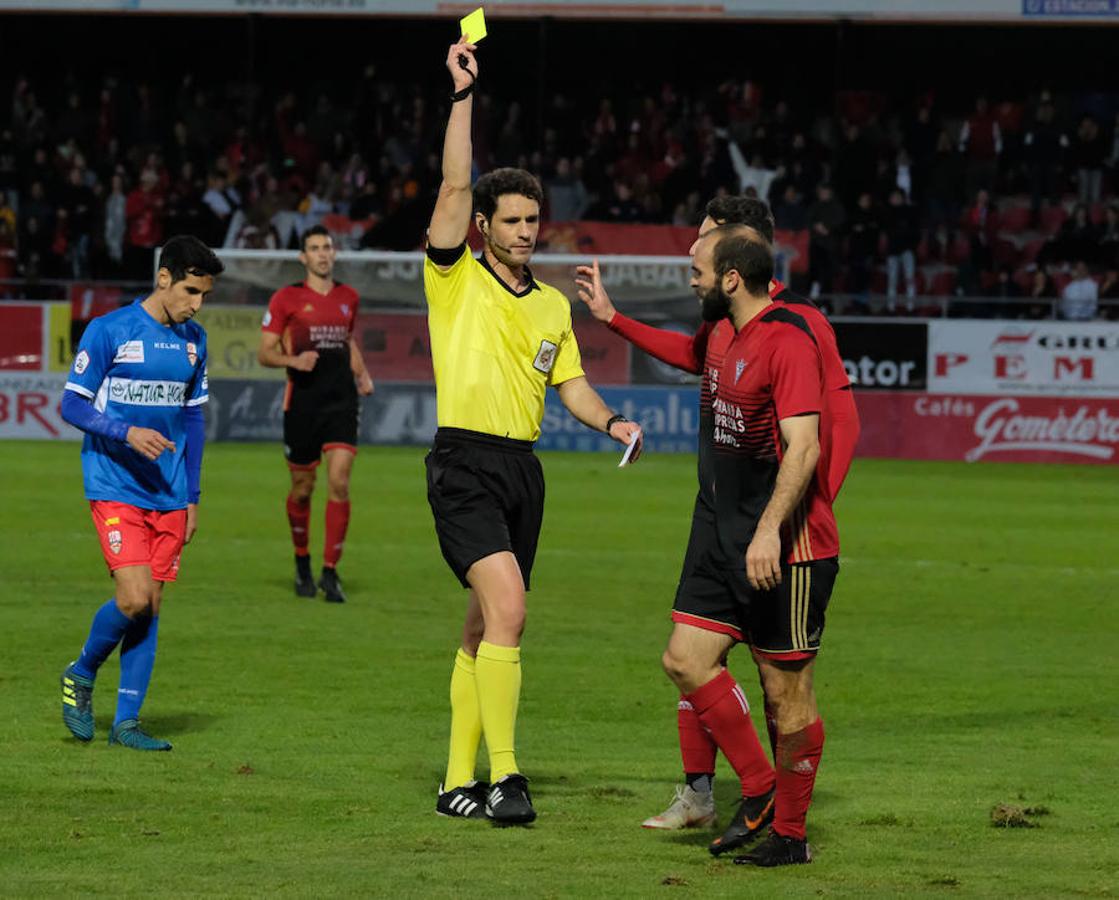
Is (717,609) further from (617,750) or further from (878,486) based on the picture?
(878,486)

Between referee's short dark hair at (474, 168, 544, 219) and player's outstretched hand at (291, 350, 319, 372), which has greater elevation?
referee's short dark hair at (474, 168, 544, 219)

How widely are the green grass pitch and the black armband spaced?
6.24 feet

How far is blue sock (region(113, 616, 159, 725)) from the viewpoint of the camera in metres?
7.97

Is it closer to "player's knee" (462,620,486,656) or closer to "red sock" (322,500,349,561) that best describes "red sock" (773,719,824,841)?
"player's knee" (462,620,486,656)

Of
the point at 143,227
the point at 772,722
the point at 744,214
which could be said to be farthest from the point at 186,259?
the point at 143,227

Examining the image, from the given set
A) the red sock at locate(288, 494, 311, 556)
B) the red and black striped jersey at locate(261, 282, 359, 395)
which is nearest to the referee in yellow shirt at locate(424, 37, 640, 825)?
the red sock at locate(288, 494, 311, 556)

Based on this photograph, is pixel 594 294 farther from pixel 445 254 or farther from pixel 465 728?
pixel 465 728

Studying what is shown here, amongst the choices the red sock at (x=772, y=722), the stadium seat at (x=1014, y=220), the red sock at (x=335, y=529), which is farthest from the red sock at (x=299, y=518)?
the stadium seat at (x=1014, y=220)

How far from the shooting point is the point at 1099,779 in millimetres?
7609

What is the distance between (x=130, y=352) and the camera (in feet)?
26.3

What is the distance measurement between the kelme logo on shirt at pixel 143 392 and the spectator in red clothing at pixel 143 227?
68.5 feet

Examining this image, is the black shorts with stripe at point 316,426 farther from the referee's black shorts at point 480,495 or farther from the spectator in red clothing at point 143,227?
the spectator in red clothing at point 143,227

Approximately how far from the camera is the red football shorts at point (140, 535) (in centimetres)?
788

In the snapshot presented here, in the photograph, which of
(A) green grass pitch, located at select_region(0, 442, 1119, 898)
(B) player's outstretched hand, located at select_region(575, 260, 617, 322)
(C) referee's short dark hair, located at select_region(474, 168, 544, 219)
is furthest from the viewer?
(B) player's outstretched hand, located at select_region(575, 260, 617, 322)
